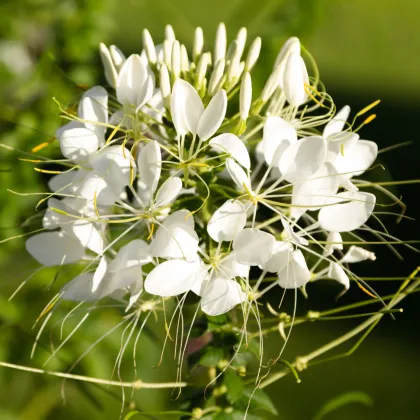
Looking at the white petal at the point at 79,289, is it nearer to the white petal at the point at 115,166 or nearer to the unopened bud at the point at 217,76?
the white petal at the point at 115,166

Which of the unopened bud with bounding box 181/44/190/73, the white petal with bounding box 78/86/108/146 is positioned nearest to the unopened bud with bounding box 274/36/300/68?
the unopened bud with bounding box 181/44/190/73

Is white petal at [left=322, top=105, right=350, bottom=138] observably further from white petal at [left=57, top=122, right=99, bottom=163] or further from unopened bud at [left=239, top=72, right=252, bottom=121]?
white petal at [left=57, top=122, right=99, bottom=163]

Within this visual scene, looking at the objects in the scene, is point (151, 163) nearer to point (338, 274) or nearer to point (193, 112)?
point (193, 112)

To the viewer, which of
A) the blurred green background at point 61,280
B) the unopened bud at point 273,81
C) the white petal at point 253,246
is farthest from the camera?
the blurred green background at point 61,280

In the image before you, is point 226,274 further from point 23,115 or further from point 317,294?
point 317,294

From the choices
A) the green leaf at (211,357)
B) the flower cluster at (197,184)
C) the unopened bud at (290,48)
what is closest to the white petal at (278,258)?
the flower cluster at (197,184)

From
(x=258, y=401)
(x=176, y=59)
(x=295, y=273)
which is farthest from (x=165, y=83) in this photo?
(x=258, y=401)
